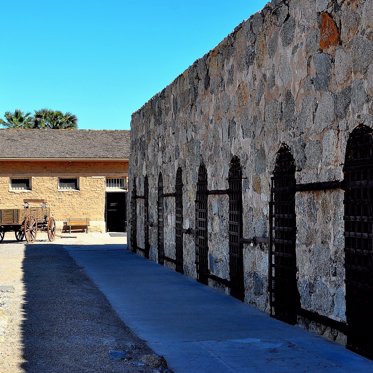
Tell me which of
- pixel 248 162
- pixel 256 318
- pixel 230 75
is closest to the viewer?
pixel 256 318

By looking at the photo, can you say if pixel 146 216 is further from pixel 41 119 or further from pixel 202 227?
pixel 41 119

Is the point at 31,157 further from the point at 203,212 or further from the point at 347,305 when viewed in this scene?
the point at 347,305

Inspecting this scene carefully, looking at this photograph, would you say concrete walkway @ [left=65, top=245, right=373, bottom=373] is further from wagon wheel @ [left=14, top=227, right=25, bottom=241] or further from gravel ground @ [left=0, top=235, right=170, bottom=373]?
wagon wheel @ [left=14, top=227, right=25, bottom=241]

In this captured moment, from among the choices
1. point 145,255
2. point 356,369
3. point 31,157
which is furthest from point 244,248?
point 31,157

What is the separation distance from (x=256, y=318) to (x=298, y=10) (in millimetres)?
3923

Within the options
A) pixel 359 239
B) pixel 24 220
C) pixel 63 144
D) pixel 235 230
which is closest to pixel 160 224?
pixel 235 230

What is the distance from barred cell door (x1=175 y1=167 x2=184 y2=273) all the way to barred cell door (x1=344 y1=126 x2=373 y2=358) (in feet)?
23.9

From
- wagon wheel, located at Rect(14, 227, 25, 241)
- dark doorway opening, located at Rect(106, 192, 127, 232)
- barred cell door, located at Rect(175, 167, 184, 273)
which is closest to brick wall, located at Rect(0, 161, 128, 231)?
dark doorway opening, located at Rect(106, 192, 127, 232)

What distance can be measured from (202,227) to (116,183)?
21520 millimetres

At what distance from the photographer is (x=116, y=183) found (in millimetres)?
33469

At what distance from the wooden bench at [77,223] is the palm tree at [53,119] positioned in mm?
24673

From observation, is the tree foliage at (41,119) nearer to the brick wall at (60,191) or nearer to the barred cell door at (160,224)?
the brick wall at (60,191)

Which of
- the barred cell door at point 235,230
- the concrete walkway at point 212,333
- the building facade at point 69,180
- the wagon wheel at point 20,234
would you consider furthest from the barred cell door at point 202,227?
the building facade at point 69,180

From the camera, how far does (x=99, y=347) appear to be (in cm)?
709
